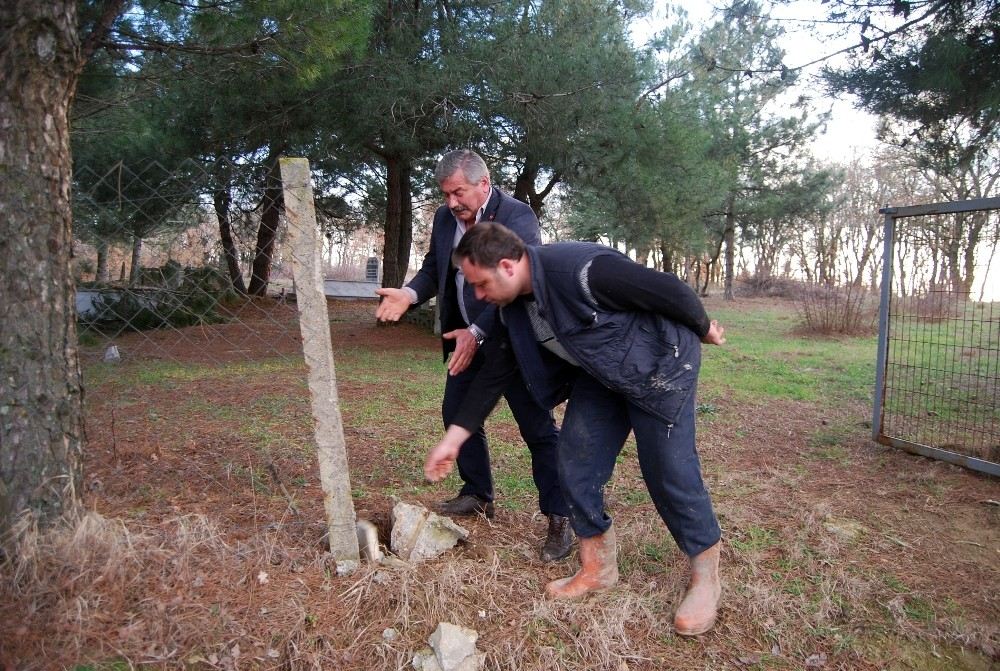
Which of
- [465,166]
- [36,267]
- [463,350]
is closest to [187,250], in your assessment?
[36,267]

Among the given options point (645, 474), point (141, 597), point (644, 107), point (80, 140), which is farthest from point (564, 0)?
point (141, 597)

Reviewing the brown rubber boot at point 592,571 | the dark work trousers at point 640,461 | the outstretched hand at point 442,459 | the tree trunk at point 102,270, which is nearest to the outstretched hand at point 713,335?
the dark work trousers at point 640,461

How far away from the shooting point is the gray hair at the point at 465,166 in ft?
9.50

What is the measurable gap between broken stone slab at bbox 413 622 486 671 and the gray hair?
174 centimetres

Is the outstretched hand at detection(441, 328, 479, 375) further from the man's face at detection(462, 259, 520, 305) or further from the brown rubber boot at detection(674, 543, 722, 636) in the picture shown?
the brown rubber boot at detection(674, 543, 722, 636)

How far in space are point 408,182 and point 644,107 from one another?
517cm

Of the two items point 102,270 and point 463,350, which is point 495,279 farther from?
point 102,270

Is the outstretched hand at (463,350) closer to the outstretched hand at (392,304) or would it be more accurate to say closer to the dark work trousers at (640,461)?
the outstretched hand at (392,304)

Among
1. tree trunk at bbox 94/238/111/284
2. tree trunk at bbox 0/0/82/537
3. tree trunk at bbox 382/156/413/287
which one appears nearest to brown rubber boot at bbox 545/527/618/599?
tree trunk at bbox 0/0/82/537

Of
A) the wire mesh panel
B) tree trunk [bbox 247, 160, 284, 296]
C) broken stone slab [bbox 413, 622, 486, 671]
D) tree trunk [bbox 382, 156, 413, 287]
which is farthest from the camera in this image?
tree trunk [bbox 382, 156, 413, 287]

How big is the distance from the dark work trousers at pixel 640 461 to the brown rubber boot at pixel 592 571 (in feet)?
0.23

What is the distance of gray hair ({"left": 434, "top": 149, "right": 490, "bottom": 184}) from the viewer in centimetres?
289

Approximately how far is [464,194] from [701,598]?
72.2 inches

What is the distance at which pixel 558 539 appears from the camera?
10.00 feet
